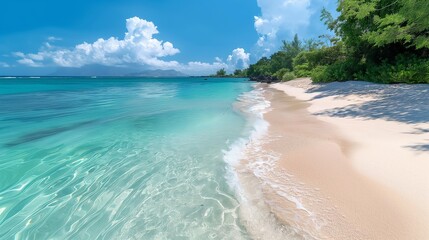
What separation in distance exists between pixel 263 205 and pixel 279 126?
234 inches

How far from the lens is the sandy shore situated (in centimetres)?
312

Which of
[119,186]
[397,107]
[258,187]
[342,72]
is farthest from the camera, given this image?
[342,72]

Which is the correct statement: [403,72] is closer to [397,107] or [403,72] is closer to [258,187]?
[397,107]

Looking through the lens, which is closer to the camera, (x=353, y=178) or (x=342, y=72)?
(x=353, y=178)

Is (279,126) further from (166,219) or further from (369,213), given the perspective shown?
(166,219)

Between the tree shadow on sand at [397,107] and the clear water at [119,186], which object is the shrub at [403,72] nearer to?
the tree shadow on sand at [397,107]

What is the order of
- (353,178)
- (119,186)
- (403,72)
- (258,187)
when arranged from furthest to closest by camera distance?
(403,72) < (119,186) < (258,187) < (353,178)

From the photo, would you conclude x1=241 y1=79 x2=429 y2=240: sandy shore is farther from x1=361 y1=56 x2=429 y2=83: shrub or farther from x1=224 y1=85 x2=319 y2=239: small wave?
x1=361 y1=56 x2=429 y2=83: shrub

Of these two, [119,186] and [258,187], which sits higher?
[258,187]

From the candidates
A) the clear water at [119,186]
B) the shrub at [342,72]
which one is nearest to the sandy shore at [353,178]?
the clear water at [119,186]

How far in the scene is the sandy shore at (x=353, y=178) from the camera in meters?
3.12

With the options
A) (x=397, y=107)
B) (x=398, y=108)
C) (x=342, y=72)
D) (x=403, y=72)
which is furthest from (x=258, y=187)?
(x=342, y=72)

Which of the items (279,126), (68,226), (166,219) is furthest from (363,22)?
(68,226)

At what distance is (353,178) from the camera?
4.38 metres
